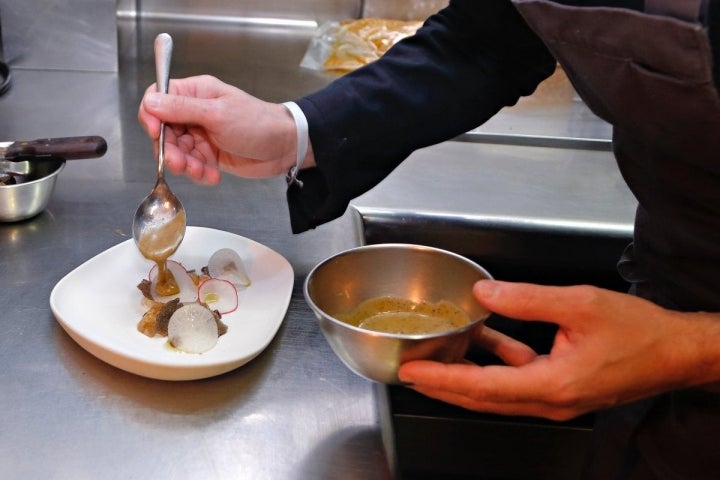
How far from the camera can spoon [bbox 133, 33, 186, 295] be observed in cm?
85

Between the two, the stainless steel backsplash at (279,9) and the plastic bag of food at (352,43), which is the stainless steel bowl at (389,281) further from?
the stainless steel backsplash at (279,9)

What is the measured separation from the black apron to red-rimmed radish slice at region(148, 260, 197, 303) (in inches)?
17.8

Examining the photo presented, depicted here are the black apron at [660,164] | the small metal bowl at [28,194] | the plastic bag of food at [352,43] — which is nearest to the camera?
the black apron at [660,164]

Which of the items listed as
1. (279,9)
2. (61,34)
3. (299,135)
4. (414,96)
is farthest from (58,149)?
(279,9)

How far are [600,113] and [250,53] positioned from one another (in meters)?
1.12

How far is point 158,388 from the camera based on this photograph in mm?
736

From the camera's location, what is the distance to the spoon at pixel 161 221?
2.77 ft

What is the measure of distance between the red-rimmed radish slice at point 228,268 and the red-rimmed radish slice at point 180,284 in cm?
3

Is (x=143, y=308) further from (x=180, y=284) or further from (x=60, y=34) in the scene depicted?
(x=60, y=34)

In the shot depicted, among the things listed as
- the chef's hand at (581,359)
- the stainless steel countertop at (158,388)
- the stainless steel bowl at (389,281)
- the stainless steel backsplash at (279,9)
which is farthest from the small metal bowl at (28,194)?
the stainless steel backsplash at (279,9)

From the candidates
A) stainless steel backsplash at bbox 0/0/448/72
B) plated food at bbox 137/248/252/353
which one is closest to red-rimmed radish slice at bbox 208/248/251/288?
plated food at bbox 137/248/252/353

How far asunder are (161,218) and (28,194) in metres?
0.21

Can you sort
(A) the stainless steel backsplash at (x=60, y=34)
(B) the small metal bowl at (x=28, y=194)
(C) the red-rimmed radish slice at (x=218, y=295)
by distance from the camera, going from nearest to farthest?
(C) the red-rimmed radish slice at (x=218, y=295) → (B) the small metal bowl at (x=28, y=194) → (A) the stainless steel backsplash at (x=60, y=34)

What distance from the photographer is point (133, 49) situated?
1712 millimetres
